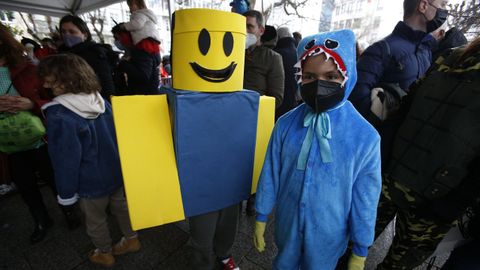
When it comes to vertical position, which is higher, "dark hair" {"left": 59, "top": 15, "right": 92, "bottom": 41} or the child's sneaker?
"dark hair" {"left": 59, "top": 15, "right": 92, "bottom": 41}

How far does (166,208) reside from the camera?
4.20 feet

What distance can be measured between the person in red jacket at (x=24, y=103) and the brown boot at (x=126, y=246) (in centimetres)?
67

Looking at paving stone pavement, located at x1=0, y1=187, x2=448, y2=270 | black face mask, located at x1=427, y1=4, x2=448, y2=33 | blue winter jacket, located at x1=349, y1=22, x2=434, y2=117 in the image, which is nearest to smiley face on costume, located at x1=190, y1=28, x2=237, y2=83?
blue winter jacket, located at x1=349, y1=22, x2=434, y2=117

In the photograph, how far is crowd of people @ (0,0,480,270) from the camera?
98 centimetres

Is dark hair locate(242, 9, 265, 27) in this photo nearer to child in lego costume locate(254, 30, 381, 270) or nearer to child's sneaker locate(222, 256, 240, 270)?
child in lego costume locate(254, 30, 381, 270)

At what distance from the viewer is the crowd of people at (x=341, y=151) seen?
98 centimetres

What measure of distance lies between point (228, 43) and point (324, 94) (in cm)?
52

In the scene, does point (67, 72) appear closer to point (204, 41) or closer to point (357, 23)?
point (204, 41)

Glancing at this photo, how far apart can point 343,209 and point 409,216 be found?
1.65 feet

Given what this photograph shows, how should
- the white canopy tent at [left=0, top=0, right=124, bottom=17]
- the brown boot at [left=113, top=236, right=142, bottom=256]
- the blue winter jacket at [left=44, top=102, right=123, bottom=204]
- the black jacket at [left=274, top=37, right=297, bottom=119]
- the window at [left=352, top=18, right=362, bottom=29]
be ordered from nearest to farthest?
the blue winter jacket at [left=44, top=102, right=123, bottom=204] < the brown boot at [left=113, top=236, right=142, bottom=256] < the black jacket at [left=274, top=37, right=297, bottom=119] < the white canopy tent at [left=0, top=0, right=124, bottom=17] < the window at [left=352, top=18, right=362, bottom=29]

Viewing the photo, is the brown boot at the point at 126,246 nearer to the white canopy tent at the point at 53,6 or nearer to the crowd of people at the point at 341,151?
the crowd of people at the point at 341,151

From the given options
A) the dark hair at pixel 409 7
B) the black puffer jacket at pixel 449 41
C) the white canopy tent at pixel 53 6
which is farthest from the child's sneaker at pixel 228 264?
the white canopy tent at pixel 53 6

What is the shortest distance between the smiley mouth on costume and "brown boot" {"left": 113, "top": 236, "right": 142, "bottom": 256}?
168 centimetres

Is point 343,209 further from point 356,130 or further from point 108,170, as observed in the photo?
point 108,170
